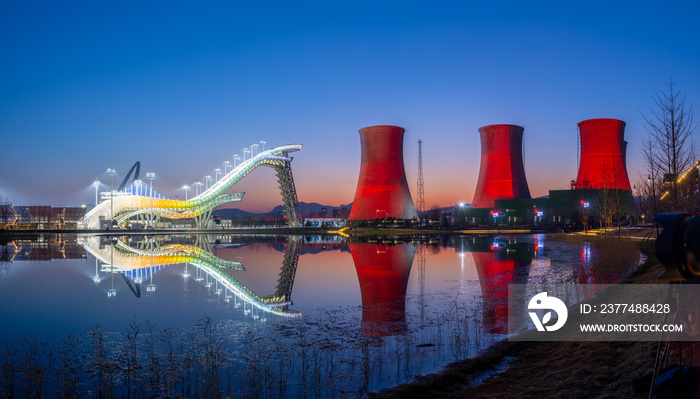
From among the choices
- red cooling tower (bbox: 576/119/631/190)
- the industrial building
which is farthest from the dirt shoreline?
red cooling tower (bbox: 576/119/631/190)

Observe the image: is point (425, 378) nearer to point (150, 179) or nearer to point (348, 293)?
point (348, 293)

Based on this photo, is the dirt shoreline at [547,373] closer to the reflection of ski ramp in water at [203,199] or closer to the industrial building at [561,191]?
the industrial building at [561,191]

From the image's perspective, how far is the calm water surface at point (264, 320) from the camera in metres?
5.64

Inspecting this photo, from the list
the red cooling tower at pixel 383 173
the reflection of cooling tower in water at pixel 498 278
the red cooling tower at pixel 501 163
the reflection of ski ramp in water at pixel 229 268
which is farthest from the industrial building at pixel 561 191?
the reflection of ski ramp in water at pixel 229 268

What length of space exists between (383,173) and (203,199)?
23099mm

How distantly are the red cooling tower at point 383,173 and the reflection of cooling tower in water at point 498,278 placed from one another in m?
18.1

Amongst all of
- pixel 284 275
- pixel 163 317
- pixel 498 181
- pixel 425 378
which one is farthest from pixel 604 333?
pixel 498 181

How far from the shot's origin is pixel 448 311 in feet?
29.6

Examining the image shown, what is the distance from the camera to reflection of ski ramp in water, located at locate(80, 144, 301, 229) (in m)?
49.3

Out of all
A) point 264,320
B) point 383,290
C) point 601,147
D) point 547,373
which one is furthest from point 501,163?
point 547,373

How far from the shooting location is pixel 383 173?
3891 cm

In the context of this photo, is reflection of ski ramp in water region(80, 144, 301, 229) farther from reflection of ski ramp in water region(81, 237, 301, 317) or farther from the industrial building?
reflection of ski ramp in water region(81, 237, 301, 317)

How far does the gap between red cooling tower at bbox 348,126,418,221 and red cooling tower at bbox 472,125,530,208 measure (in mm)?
7200

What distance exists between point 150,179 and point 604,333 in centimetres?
5535
